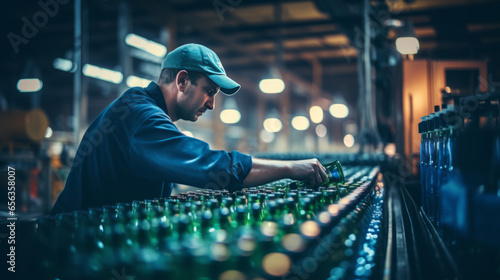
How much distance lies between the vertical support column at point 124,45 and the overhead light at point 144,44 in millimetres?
98

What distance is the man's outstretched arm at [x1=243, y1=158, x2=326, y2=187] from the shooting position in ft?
4.27

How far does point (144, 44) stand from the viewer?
6328 millimetres

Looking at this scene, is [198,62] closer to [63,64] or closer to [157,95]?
[157,95]

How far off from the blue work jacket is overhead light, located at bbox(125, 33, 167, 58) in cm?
488

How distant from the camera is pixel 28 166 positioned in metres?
6.14

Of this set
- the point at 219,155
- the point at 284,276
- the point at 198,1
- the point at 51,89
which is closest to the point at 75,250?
the point at 284,276

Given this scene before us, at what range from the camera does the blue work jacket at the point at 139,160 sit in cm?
120

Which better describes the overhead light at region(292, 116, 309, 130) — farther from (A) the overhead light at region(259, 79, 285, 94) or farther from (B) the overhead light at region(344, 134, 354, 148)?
(B) the overhead light at region(344, 134, 354, 148)

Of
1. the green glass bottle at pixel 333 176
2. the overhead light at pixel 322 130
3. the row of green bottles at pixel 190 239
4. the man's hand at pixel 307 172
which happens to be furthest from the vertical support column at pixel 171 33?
the overhead light at pixel 322 130

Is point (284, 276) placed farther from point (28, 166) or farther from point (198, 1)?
point (198, 1)

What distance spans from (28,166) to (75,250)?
633cm

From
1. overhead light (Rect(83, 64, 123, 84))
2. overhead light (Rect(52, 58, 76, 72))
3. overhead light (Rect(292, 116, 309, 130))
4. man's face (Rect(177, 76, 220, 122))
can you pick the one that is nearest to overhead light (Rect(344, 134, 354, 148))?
overhead light (Rect(292, 116, 309, 130))

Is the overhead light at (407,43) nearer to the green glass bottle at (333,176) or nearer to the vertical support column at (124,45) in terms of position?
the green glass bottle at (333,176)

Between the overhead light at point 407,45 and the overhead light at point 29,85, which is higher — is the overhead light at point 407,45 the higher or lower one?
the higher one
